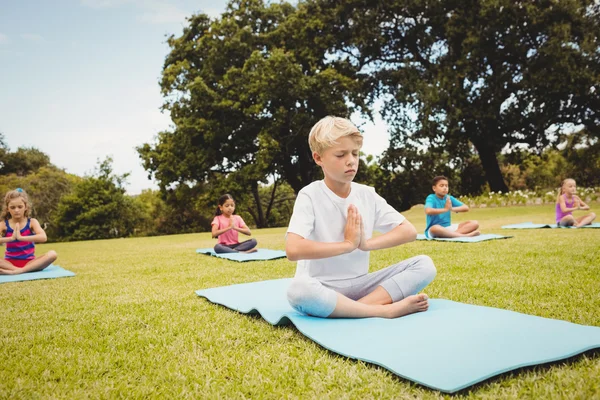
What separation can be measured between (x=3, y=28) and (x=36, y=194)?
12.0 m

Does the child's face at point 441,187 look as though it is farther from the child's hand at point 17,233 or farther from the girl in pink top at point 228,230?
the child's hand at point 17,233

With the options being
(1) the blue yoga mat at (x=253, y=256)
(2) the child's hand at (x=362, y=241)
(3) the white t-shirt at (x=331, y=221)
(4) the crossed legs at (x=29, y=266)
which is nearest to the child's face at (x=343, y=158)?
(3) the white t-shirt at (x=331, y=221)

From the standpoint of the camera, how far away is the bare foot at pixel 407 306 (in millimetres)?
2523

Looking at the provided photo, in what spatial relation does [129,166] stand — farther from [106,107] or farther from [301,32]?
[301,32]

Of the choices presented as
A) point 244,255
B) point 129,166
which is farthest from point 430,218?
point 129,166

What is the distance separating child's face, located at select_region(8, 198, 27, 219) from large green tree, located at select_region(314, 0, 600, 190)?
15.1 meters

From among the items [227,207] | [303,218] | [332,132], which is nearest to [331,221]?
[303,218]

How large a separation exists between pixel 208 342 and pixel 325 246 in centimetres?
85

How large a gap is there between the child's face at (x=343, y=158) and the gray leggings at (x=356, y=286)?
0.67 metres

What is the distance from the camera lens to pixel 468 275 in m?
3.96

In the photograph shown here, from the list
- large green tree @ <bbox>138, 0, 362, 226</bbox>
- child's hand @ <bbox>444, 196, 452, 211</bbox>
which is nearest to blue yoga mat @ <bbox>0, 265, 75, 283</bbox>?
child's hand @ <bbox>444, 196, 452, 211</bbox>

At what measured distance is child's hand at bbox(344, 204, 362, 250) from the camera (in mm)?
2400

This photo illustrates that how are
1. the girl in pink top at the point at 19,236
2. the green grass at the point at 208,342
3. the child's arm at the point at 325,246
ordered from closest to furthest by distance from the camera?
the green grass at the point at 208,342
the child's arm at the point at 325,246
the girl in pink top at the point at 19,236

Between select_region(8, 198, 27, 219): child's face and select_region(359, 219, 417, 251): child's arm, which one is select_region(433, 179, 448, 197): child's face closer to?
select_region(359, 219, 417, 251): child's arm
